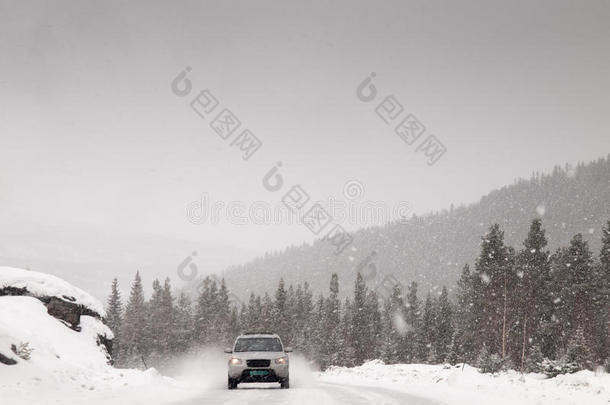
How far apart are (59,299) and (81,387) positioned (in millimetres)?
8570

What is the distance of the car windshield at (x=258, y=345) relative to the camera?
17.8 meters

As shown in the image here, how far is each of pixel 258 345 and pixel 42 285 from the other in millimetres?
9176

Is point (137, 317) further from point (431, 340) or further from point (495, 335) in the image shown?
point (495, 335)

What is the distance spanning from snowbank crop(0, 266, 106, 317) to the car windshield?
7.81 m

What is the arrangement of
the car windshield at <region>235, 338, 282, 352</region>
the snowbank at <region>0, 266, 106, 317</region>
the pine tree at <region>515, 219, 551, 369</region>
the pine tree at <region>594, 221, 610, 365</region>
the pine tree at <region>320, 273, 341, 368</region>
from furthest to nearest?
the pine tree at <region>320, 273, 341, 368</region> → the pine tree at <region>515, 219, 551, 369</region> → the pine tree at <region>594, 221, 610, 365</region> → the snowbank at <region>0, 266, 106, 317</region> → the car windshield at <region>235, 338, 282, 352</region>

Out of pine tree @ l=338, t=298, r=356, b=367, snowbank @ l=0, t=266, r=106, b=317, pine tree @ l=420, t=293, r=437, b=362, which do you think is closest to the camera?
snowbank @ l=0, t=266, r=106, b=317

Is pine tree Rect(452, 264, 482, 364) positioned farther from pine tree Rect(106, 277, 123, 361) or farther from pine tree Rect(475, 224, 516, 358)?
pine tree Rect(106, 277, 123, 361)

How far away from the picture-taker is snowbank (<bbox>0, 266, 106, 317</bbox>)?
20.5m

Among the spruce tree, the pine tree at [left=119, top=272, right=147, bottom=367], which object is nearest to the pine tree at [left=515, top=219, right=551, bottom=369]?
the spruce tree

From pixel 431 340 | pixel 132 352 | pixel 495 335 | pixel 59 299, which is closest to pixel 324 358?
pixel 431 340

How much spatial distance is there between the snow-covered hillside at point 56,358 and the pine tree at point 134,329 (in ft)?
196

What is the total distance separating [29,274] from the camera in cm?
2141

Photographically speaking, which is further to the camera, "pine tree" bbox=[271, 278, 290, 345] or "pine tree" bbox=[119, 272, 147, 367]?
"pine tree" bbox=[271, 278, 290, 345]

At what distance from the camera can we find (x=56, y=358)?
15211mm
